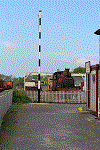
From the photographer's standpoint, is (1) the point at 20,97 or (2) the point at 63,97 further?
(2) the point at 63,97

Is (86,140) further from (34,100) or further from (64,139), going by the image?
(34,100)

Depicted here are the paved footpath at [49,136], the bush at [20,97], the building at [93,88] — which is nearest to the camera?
the paved footpath at [49,136]

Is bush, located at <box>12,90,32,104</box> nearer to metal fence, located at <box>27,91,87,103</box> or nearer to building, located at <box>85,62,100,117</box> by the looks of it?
metal fence, located at <box>27,91,87,103</box>

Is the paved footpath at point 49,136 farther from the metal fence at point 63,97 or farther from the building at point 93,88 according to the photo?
the metal fence at point 63,97

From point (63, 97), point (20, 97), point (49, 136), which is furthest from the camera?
point (63, 97)

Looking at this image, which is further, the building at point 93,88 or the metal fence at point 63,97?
the metal fence at point 63,97

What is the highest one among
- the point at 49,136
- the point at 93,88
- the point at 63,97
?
the point at 93,88

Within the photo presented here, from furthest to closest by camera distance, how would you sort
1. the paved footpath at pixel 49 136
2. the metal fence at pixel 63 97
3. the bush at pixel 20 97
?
the metal fence at pixel 63 97 < the bush at pixel 20 97 < the paved footpath at pixel 49 136

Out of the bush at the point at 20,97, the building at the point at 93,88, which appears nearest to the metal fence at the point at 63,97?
the bush at the point at 20,97

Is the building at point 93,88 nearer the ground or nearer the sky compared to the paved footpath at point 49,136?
nearer the sky

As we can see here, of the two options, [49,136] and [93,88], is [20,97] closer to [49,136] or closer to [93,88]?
[93,88]

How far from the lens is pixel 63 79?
3278 centimetres

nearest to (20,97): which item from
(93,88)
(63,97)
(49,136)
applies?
A: (63,97)

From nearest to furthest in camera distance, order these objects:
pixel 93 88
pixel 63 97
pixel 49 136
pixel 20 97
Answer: pixel 49 136 → pixel 93 88 → pixel 20 97 → pixel 63 97
